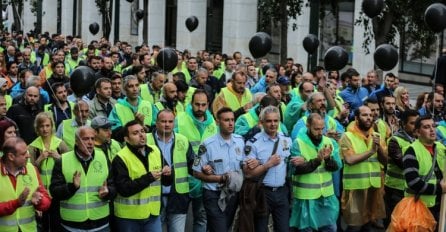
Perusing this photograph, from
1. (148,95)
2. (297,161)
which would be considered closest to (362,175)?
(297,161)

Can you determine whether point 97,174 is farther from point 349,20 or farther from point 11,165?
point 349,20

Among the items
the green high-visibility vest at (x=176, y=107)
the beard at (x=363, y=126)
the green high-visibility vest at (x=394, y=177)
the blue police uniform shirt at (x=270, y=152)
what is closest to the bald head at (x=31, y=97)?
the green high-visibility vest at (x=176, y=107)

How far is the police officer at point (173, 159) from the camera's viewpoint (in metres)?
8.02

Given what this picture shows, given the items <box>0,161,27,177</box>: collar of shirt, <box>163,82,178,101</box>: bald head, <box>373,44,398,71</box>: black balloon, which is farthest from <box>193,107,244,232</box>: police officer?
<box>373,44,398,71</box>: black balloon

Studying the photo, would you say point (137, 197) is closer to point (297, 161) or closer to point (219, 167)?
point (219, 167)

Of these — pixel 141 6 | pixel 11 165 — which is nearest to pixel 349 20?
pixel 141 6

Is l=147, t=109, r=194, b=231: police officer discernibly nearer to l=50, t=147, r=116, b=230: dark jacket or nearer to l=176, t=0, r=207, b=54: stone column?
l=50, t=147, r=116, b=230: dark jacket

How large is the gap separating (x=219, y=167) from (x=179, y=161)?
473mm

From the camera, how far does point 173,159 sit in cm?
803

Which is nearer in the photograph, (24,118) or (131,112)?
(131,112)

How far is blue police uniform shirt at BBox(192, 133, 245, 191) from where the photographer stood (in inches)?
307

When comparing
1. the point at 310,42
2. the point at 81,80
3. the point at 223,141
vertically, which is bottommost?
the point at 223,141

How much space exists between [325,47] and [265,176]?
2065 cm

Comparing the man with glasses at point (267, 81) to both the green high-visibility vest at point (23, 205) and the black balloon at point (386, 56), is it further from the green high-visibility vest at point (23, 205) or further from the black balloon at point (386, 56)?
the green high-visibility vest at point (23, 205)
